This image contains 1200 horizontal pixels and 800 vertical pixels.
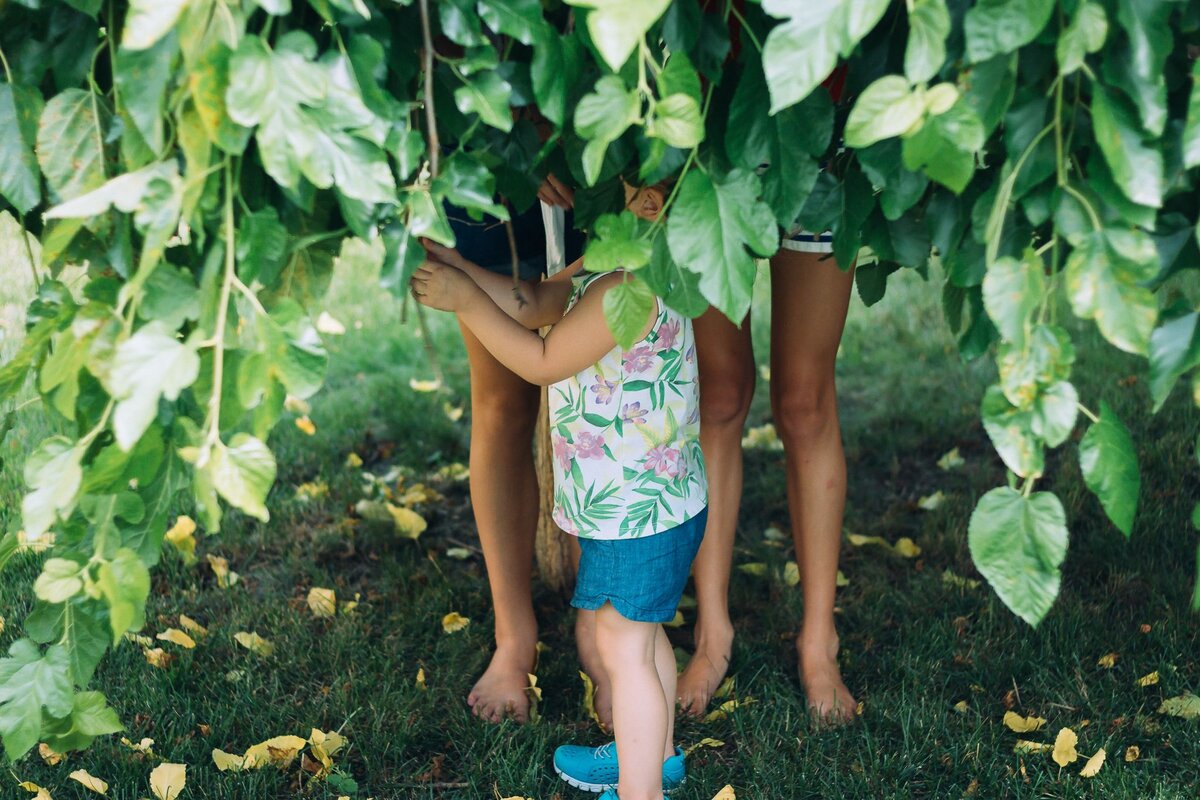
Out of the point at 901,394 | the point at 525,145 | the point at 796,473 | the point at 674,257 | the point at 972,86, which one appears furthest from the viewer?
the point at 901,394

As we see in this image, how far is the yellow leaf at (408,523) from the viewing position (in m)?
3.16

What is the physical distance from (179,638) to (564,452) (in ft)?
3.55

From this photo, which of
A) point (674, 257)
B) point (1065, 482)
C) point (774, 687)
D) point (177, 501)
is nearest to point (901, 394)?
point (1065, 482)

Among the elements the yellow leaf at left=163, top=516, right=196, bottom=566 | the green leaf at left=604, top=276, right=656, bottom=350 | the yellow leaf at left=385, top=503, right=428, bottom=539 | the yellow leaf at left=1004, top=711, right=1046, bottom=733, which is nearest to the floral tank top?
the green leaf at left=604, top=276, right=656, bottom=350

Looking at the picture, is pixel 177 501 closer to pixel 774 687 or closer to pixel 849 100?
pixel 774 687

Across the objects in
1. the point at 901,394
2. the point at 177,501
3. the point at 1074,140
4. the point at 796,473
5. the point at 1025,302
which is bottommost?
the point at 901,394

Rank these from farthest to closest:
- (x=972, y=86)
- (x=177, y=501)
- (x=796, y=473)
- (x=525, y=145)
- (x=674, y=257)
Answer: (x=177, y=501) < (x=796, y=473) < (x=525, y=145) < (x=674, y=257) < (x=972, y=86)

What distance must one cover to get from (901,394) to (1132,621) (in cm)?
157

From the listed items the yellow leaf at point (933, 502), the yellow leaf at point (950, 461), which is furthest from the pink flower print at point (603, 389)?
the yellow leaf at point (950, 461)

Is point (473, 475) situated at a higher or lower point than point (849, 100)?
lower

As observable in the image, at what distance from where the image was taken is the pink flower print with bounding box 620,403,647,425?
204cm

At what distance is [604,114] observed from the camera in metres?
1.13

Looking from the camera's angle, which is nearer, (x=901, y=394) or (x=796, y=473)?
(x=796, y=473)

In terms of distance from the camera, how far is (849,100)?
4.76 feet
